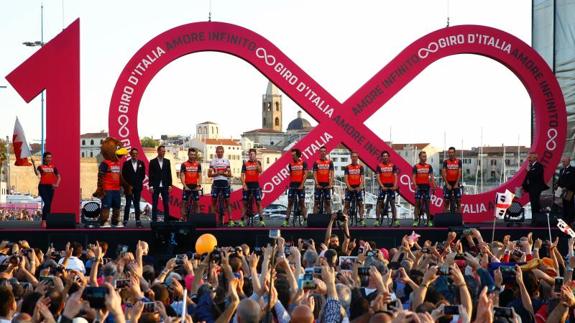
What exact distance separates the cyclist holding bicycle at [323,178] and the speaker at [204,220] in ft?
6.89

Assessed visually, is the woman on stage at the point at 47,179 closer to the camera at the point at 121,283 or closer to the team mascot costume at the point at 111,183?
the team mascot costume at the point at 111,183

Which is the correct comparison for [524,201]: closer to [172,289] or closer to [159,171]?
[159,171]

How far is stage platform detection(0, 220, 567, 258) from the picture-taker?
1758 centimetres

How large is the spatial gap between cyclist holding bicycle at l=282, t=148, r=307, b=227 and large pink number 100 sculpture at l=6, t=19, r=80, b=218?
3.63m

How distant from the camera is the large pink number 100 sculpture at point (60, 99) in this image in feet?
64.1

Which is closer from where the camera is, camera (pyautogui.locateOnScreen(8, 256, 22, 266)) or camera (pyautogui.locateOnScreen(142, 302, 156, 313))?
camera (pyautogui.locateOnScreen(142, 302, 156, 313))

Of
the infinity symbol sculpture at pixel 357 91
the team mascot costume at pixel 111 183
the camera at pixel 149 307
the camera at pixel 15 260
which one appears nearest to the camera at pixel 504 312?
the camera at pixel 149 307

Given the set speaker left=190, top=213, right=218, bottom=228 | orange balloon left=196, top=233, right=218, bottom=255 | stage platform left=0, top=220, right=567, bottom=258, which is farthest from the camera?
speaker left=190, top=213, right=218, bottom=228

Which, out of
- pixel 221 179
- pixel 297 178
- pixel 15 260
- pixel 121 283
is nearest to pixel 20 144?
pixel 221 179

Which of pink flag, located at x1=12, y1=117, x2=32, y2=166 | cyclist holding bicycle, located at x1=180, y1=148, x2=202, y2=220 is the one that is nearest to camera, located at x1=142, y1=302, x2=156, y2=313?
cyclist holding bicycle, located at x1=180, y1=148, x2=202, y2=220

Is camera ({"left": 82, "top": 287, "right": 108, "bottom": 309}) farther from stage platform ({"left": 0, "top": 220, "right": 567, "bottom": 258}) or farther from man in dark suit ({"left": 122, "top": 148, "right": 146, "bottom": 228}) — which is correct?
man in dark suit ({"left": 122, "top": 148, "right": 146, "bottom": 228})

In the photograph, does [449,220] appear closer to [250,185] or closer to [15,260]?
[250,185]

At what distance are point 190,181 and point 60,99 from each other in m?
2.69

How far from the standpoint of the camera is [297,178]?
64.0 ft
